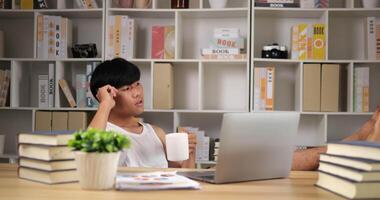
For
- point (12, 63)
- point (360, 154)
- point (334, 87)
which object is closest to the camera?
point (360, 154)

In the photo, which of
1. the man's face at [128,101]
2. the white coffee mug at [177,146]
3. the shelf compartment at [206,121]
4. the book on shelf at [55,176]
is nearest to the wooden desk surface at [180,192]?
the book on shelf at [55,176]

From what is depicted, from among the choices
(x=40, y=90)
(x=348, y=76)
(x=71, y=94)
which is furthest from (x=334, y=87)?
(x=40, y=90)

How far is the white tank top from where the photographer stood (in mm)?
2361

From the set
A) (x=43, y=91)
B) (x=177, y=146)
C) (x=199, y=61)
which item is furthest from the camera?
(x=43, y=91)

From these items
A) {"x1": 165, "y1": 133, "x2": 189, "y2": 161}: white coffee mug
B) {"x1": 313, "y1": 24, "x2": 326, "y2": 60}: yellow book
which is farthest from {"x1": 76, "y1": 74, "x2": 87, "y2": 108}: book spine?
{"x1": 165, "y1": 133, "x2": 189, "y2": 161}: white coffee mug

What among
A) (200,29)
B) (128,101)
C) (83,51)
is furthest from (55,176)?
(200,29)

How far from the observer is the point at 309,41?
3.62 meters

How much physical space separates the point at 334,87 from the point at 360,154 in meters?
2.44

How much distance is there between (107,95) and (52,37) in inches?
61.4

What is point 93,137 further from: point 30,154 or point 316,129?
point 316,129

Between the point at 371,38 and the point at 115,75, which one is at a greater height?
the point at 371,38

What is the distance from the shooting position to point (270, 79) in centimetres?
362

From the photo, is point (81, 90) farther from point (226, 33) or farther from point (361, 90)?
point (361, 90)

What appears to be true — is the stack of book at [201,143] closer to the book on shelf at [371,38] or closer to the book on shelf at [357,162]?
the book on shelf at [371,38]
